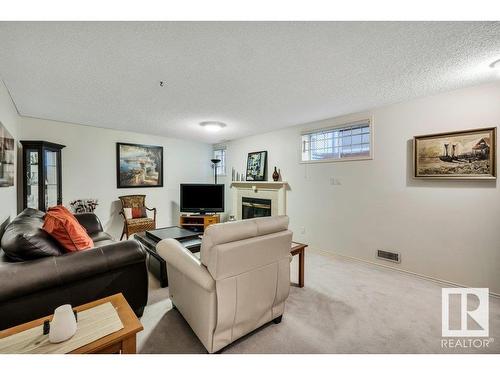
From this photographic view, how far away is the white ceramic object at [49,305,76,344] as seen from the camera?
1095mm

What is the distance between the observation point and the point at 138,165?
516cm

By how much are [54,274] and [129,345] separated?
847 mm

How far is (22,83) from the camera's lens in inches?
97.8

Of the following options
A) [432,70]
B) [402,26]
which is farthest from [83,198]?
[432,70]

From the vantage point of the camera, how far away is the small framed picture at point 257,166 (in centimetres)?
504

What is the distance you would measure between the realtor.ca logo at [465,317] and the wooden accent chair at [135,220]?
15.2ft

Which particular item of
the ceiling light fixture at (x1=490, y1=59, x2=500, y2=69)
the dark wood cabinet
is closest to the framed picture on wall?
the dark wood cabinet

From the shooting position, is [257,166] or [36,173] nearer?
[36,173]

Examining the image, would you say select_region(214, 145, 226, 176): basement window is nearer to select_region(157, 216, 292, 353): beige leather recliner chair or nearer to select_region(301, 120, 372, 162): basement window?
select_region(301, 120, 372, 162): basement window

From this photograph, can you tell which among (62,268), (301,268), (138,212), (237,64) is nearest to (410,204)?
(301,268)

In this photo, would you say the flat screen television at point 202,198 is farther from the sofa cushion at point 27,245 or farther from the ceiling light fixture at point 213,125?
the sofa cushion at point 27,245

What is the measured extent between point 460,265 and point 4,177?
5.17 meters

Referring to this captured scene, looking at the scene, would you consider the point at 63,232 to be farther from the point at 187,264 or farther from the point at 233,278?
the point at 233,278

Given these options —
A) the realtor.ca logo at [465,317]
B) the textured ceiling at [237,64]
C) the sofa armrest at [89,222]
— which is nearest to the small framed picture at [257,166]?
the textured ceiling at [237,64]
